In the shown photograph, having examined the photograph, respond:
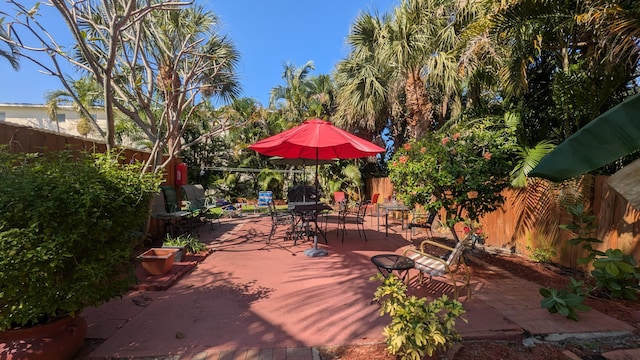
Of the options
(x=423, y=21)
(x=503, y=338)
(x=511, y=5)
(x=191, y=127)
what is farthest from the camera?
(x=191, y=127)

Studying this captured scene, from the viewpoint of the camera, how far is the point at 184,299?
148 inches

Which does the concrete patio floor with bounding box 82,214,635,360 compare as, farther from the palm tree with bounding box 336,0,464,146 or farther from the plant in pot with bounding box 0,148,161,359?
the palm tree with bounding box 336,0,464,146

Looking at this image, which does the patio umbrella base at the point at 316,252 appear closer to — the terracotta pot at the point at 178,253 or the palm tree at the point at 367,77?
the terracotta pot at the point at 178,253

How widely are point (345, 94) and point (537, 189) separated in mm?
7072

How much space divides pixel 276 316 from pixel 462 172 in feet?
11.3

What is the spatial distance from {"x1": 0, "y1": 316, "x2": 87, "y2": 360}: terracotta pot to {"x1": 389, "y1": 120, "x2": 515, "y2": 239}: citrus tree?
4.57m

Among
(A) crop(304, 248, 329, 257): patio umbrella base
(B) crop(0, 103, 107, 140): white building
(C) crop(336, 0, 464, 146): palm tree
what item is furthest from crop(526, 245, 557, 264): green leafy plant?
(B) crop(0, 103, 107, 140): white building

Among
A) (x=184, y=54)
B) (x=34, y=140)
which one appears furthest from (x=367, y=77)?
(x=34, y=140)

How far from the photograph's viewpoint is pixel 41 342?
7.70 ft

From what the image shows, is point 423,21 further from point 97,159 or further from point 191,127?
point 191,127

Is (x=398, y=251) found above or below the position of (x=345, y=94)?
below

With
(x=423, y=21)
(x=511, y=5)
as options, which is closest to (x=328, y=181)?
(x=423, y=21)

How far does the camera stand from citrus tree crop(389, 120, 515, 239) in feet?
15.6

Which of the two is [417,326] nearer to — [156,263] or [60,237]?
[60,237]
